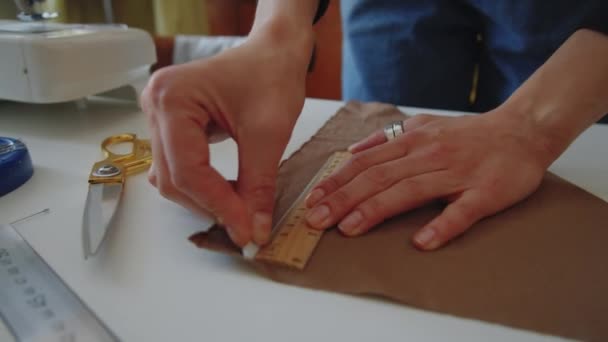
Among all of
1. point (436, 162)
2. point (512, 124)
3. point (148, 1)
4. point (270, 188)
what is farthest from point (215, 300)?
point (148, 1)

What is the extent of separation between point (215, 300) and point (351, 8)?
0.77 m

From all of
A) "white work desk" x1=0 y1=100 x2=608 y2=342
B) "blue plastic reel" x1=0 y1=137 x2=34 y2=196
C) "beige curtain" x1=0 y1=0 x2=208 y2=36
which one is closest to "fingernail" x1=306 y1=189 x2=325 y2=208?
"white work desk" x1=0 y1=100 x2=608 y2=342

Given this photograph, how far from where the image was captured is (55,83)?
643mm

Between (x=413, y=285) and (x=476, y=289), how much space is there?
5 cm

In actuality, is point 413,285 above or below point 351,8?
below

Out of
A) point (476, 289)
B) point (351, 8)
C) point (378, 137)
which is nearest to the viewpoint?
point (476, 289)

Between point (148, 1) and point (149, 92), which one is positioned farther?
Result: point (148, 1)

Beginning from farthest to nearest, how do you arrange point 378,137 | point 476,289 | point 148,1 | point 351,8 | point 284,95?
point 148,1, point 351,8, point 378,137, point 284,95, point 476,289

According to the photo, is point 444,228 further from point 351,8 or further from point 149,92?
point 351,8

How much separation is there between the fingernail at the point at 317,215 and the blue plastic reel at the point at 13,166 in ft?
1.19

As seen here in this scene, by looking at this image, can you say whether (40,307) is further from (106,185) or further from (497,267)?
(497,267)

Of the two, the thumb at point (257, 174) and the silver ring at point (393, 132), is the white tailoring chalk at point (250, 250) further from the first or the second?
the silver ring at point (393, 132)

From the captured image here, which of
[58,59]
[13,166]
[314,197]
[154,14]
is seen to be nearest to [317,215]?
[314,197]

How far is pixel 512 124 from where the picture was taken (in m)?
0.53
